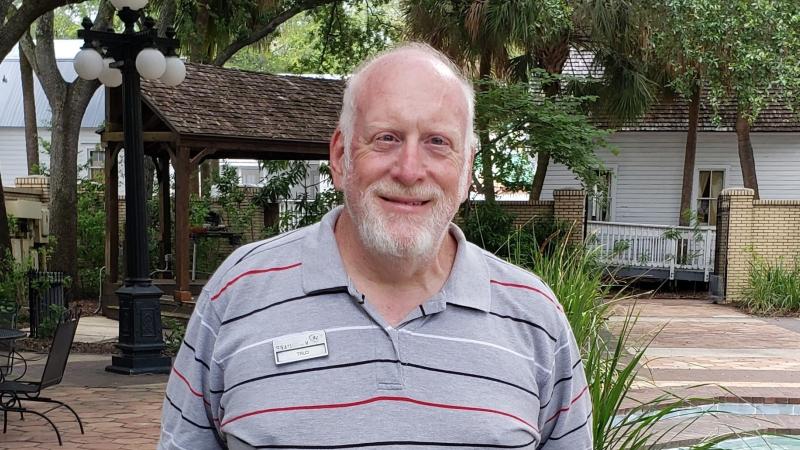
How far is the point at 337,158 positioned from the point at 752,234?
20.6 metres

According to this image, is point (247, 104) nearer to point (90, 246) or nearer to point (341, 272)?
point (90, 246)

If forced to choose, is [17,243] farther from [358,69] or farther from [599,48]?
[358,69]

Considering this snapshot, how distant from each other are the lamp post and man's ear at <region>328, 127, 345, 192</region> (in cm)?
888

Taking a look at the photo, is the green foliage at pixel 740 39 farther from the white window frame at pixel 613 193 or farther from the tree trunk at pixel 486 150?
the white window frame at pixel 613 193

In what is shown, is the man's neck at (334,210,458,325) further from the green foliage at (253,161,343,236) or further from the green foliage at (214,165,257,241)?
the green foliage at (214,165,257,241)

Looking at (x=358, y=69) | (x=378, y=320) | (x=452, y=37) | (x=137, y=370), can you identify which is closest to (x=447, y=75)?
(x=358, y=69)

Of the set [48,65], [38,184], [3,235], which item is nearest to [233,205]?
[38,184]

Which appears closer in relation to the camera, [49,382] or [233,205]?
[49,382]

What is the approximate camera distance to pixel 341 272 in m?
2.21

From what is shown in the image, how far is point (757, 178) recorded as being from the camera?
1099 inches

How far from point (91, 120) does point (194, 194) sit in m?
14.2

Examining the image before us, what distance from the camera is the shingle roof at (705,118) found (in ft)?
89.0

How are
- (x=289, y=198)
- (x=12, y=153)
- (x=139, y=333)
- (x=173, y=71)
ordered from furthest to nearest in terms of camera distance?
1. (x=12, y=153)
2. (x=289, y=198)
3. (x=173, y=71)
4. (x=139, y=333)

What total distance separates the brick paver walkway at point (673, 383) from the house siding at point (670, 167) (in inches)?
395
